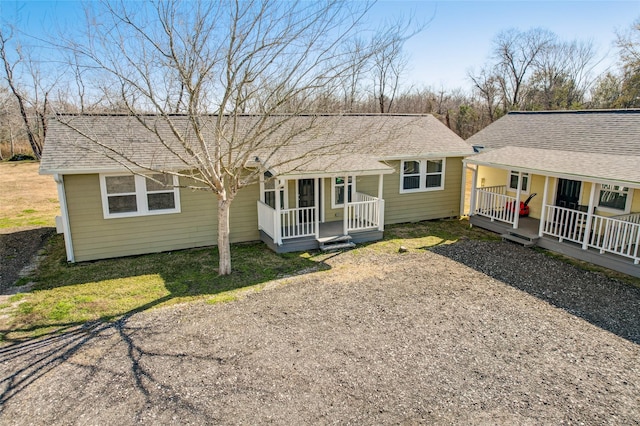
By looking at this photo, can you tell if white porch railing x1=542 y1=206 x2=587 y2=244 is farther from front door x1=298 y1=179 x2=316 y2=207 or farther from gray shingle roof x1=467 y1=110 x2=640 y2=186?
front door x1=298 y1=179 x2=316 y2=207

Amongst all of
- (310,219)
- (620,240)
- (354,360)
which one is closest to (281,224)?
(310,219)

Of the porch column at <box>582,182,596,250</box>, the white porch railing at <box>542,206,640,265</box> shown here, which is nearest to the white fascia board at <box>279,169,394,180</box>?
the white porch railing at <box>542,206,640,265</box>

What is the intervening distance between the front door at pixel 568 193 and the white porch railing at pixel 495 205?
4.40 ft

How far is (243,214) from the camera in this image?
40.2ft

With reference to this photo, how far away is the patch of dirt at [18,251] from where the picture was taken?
9672 mm

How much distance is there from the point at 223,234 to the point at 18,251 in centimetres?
708

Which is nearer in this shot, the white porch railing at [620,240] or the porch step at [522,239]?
the white porch railing at [620,240]

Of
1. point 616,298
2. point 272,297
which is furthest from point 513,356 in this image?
point 272,297

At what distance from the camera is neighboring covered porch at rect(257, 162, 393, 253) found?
1132cm

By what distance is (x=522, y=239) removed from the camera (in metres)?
11.8

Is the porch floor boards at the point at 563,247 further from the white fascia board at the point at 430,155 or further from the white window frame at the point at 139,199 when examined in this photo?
the white window frame at the point at 139,199

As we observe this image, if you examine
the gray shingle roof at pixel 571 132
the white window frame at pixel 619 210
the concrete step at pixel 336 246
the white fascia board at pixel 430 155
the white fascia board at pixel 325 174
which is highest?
the gray shingle roof at pixel 571 132

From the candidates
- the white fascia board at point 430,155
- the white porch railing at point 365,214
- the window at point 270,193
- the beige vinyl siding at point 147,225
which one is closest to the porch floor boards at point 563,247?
the white fascia board at point 430,155

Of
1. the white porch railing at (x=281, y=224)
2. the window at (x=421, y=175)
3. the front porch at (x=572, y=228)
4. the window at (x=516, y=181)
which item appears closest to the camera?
the front porch at (x=572, y=228)
